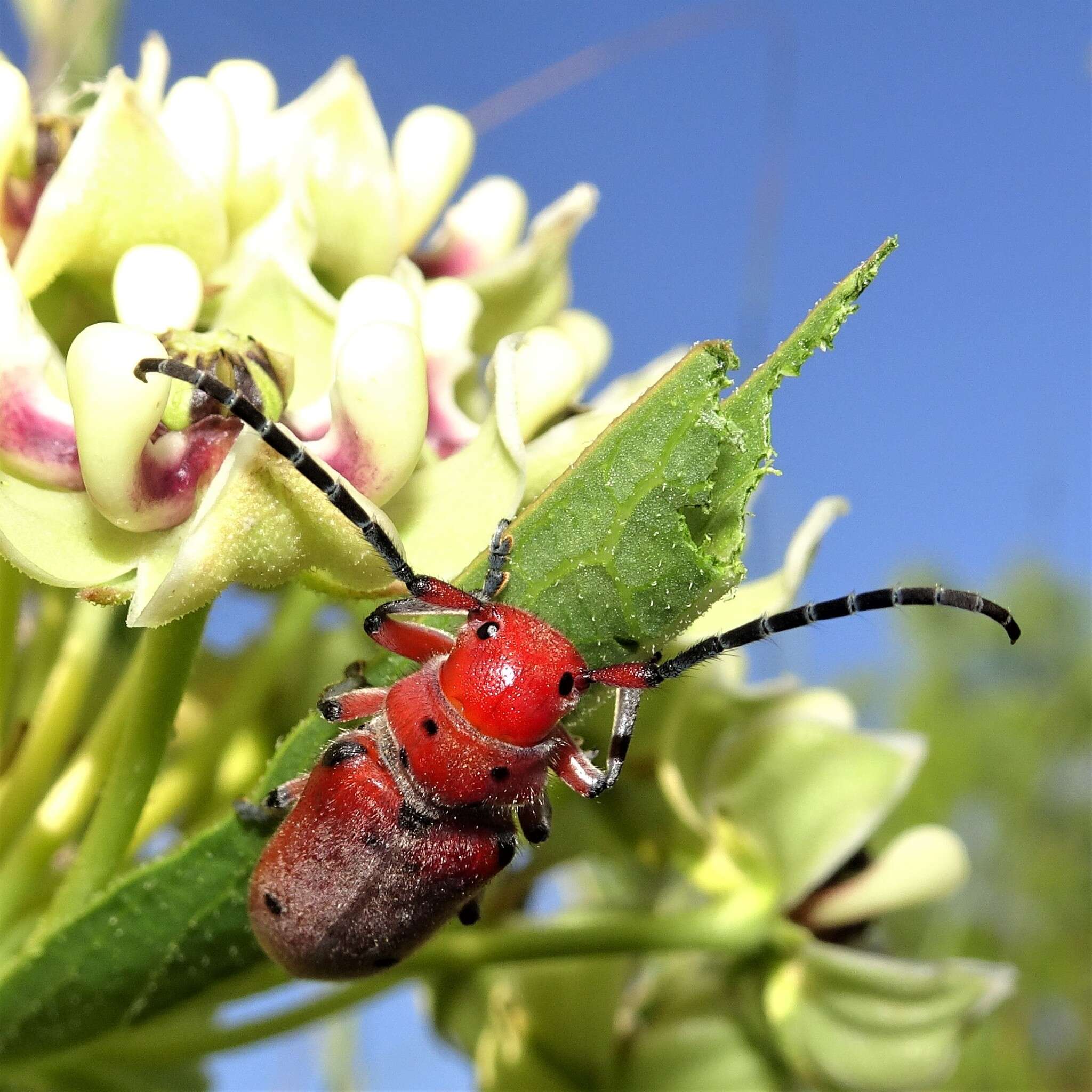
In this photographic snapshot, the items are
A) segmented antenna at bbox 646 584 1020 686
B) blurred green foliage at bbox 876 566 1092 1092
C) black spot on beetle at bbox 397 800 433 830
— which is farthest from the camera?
blurred green foliage at bbox 876 566 1092 1092

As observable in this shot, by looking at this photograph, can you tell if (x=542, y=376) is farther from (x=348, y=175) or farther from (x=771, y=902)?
(x=771, y=902)

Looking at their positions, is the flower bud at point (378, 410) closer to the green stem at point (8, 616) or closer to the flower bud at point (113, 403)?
the flower bud at point (113, 403)

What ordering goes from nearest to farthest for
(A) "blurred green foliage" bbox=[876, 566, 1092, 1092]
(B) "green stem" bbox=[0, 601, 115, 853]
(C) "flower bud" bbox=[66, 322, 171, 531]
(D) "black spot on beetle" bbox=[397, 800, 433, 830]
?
(C) "flower bud" bbox=[66, 322, 171, 531]
(D) "black spot on beetle" bbox=[397, 800, 433, 830]
(B) "green stem" bbox=[0, 601, 115, 853]
(A) "blurred green foliage" bbox=[876, 566, 1092, 1092]

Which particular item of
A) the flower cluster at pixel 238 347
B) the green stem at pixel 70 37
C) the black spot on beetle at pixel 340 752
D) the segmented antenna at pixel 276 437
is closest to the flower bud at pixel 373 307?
the flower cluster at pixel 238 347

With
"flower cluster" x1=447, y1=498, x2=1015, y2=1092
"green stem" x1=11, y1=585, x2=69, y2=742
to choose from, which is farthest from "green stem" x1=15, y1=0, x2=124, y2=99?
"flower cluster" x1=447, y1=498, x2=1015, y2=1092

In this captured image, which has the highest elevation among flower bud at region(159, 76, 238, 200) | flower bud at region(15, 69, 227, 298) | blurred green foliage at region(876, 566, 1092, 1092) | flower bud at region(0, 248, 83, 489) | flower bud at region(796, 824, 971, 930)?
flower bud at region(159, 76, 238, 200)

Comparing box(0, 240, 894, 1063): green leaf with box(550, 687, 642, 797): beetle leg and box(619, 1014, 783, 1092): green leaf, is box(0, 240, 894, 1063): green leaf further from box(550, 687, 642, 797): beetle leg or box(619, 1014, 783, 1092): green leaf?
box(619, 1014, 783, 1092): green leaf

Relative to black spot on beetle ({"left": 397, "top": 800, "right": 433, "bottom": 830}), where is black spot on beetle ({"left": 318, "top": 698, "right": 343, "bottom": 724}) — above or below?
above

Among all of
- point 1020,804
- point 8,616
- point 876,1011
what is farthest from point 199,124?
point 1020,804
